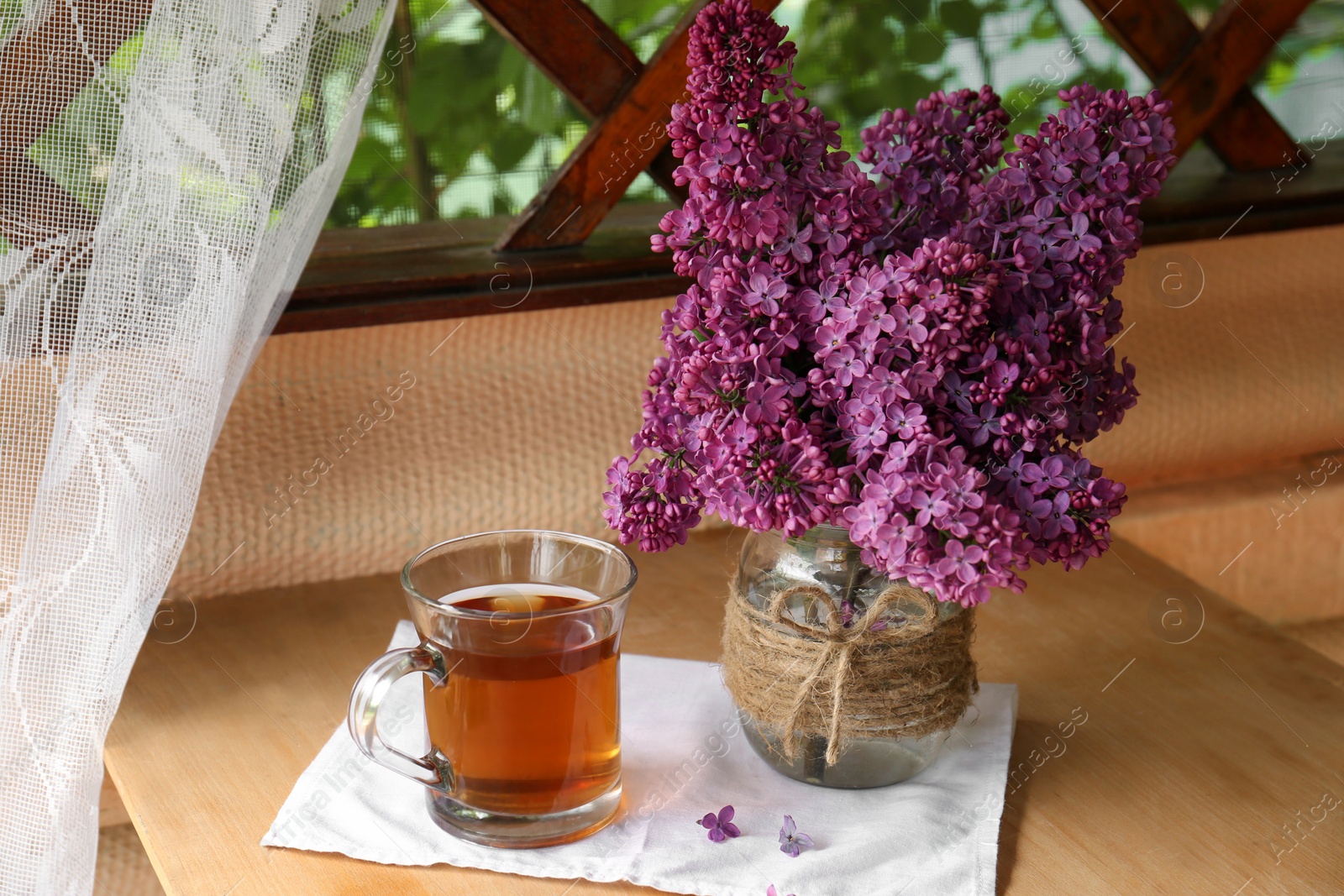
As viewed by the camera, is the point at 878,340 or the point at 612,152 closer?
the point at 878,340

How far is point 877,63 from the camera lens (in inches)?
53.4

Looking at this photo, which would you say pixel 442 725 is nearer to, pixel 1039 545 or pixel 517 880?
pixel 517 880

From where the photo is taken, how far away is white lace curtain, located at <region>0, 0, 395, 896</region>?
0.73 m

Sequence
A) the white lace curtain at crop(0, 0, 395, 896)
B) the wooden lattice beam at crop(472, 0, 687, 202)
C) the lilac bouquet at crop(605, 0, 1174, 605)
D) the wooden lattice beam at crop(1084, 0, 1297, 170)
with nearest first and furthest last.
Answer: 1. the lilac bouquet at crop(605, 0, 1174, 605)
2. the white lace curtain at crop(0, 0, 395, 896)
3. the wooden lattice beam at crop(472, 0, 687, 202)
4. the wooden lattice beam at crop(1084, 0, 1297, 170)

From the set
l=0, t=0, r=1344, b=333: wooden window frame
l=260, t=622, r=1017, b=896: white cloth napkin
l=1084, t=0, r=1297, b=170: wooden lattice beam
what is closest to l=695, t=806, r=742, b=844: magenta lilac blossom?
l=260, t=622, r=1017, b=896: white cloth napkin

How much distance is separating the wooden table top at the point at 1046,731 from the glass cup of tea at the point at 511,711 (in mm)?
39

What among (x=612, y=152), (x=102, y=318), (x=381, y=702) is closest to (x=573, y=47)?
(x=612, y=152)

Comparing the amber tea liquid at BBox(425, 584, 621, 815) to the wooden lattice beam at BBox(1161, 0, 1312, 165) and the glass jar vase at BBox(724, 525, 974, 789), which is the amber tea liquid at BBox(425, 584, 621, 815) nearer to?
the glass jar vase at BBox(724, 525, 974, 789)

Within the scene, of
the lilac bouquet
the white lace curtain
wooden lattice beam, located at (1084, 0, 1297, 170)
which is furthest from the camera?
wooden lattice beam, located at (1084, 0, 1297, 170)

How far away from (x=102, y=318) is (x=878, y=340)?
461mm

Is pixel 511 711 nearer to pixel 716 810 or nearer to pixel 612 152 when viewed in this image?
pixel 716 810

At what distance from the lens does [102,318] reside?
0.74m

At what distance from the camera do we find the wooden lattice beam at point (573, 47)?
1.04 meters

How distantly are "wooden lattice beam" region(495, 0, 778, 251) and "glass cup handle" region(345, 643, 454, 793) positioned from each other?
505mm
